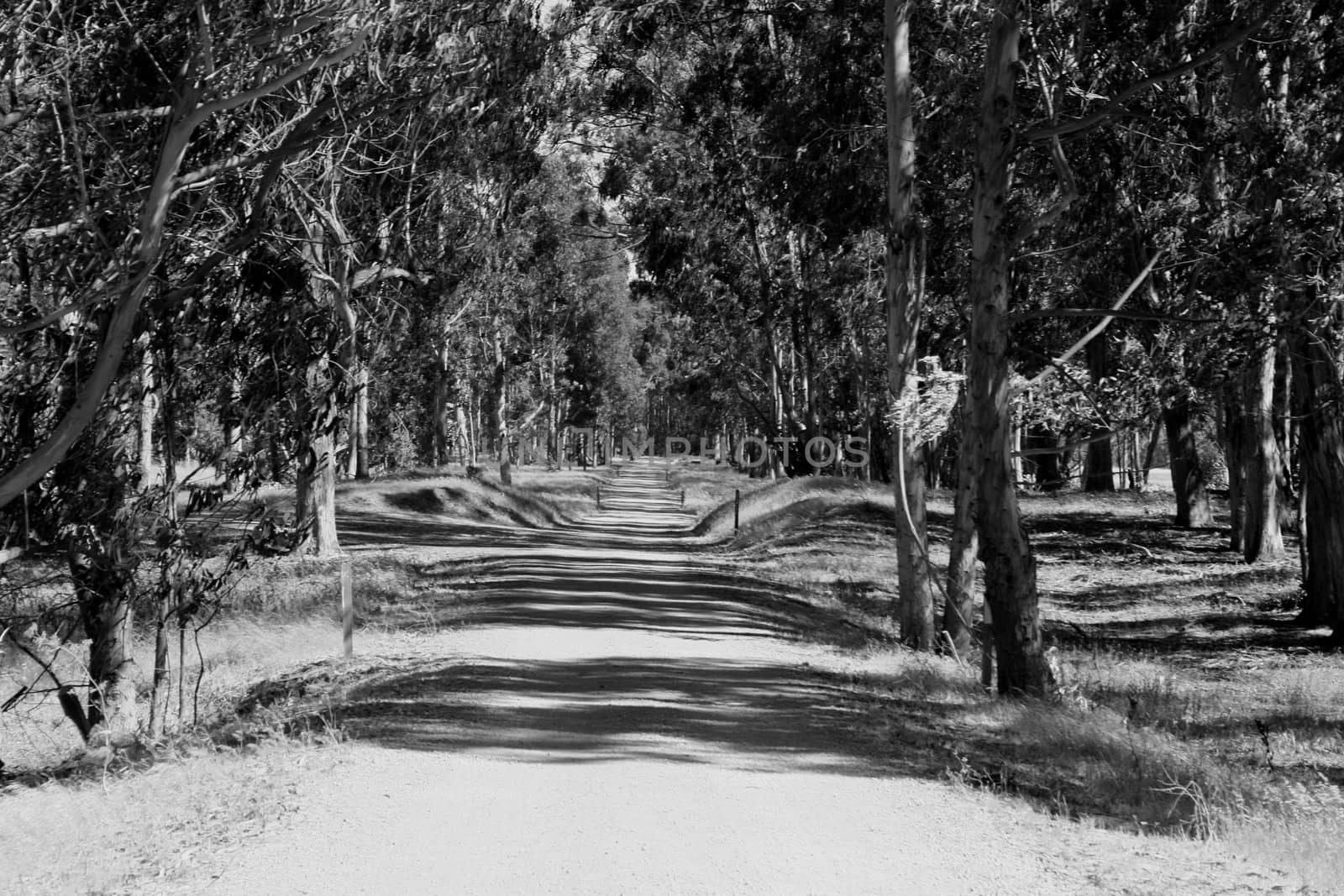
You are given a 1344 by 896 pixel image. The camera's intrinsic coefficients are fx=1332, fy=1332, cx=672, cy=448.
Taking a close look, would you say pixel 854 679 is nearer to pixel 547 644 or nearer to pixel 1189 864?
pixel 547 644

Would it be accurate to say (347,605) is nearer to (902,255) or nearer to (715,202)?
(902,255)

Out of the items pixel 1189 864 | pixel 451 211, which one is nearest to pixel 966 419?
pixel 1189 864

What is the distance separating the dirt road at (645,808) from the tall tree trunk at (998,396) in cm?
165

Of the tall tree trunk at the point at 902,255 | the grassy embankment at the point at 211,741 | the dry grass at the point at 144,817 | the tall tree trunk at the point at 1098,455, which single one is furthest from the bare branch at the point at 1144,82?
the tall tree trunk at the point at 1098,455

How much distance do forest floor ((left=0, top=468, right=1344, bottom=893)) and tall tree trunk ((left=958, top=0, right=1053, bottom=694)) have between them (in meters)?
0.63

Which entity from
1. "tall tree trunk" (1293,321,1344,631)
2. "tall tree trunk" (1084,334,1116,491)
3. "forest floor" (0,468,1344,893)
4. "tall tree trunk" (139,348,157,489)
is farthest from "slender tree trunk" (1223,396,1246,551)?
"tall tree trunk" (139,348,157,489)

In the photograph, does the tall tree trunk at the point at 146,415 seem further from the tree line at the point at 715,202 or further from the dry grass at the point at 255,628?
the dry grass at the point at 255,628

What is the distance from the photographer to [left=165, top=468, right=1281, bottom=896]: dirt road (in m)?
5.87

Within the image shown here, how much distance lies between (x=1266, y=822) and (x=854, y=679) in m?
4.73

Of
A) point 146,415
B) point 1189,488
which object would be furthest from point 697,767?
point 1189,488

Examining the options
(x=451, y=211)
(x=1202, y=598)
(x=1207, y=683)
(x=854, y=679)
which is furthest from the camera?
(x=451, y=211)

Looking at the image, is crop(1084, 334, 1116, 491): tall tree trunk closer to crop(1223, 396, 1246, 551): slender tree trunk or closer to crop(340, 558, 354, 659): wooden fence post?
crop(1223, 396, 1246, 551): slender tree trunk

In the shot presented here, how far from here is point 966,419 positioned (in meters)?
12.4

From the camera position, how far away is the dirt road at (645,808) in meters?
5.87
